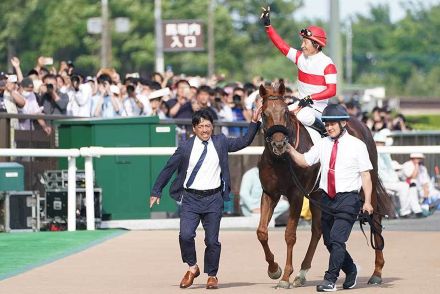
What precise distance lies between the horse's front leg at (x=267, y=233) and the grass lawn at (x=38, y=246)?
95.9 inches

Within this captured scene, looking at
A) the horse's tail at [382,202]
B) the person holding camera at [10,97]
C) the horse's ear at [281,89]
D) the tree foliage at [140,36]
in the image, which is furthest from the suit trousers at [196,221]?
the tree foliage at [140,36]

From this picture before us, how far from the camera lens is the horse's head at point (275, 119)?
12312 mm

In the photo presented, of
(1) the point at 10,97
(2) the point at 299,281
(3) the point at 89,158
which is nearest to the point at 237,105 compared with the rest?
(1) the point at 10,97

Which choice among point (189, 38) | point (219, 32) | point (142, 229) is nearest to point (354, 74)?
point (219, 32)

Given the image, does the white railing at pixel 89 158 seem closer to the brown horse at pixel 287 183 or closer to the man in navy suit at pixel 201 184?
the brown horse at pixel 287 183

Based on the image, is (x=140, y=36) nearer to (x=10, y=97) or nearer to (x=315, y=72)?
(x=10, y=97)

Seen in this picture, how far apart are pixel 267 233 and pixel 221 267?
1770 millimetres

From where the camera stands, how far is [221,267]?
14.6 metres

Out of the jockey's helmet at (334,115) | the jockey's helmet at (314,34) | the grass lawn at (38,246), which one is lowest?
the grass lawn at (38,246)

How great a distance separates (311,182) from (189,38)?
18.2m

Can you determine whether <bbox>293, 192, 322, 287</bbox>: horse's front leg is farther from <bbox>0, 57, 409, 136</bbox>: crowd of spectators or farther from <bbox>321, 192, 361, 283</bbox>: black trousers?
<bbox>0, 57, 409, 136</bbox>: crowd of spectators

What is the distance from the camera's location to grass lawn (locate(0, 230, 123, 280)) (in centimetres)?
1491

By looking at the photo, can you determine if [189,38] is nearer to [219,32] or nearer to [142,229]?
[142,229]

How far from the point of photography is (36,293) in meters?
12.3
